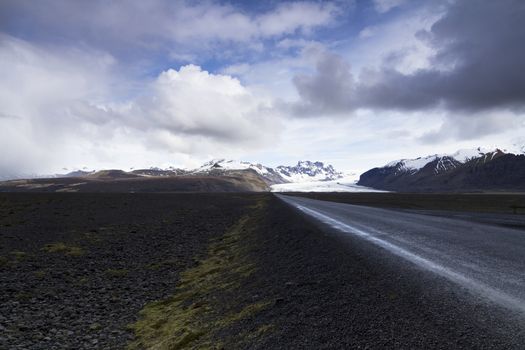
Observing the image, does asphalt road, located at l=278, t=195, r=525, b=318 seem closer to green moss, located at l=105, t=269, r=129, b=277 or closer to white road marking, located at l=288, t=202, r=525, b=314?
white road marking, located at l=288, t=202, r=525, b=314

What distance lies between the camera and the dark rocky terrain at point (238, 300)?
6.75 metres

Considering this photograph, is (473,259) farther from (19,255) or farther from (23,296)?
(19,255)

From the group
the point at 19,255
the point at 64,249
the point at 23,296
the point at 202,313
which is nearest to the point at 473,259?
the point at 202,313

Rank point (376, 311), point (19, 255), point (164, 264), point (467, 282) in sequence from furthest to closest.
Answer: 1. point (19, 255)
2. point (164, 264)
3. point (467, 282)
4. point (376, 311)

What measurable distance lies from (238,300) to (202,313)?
108cm

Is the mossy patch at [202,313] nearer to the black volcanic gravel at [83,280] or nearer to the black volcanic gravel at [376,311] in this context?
the black volcanic gravel at [83,280]

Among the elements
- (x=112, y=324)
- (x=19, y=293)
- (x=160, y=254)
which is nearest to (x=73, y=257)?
(x=160, y=254)

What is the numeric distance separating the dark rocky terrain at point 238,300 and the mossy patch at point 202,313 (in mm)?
45

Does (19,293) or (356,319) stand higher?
(356,319)

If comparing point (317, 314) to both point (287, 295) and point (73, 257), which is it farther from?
point (73, 257)

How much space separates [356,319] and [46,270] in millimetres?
15675

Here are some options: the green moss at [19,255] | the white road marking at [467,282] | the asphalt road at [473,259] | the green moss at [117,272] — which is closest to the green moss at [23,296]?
Answer: the green moss at [117,272]

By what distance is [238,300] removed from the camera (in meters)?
10.9

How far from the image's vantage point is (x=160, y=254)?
22.0 metres
